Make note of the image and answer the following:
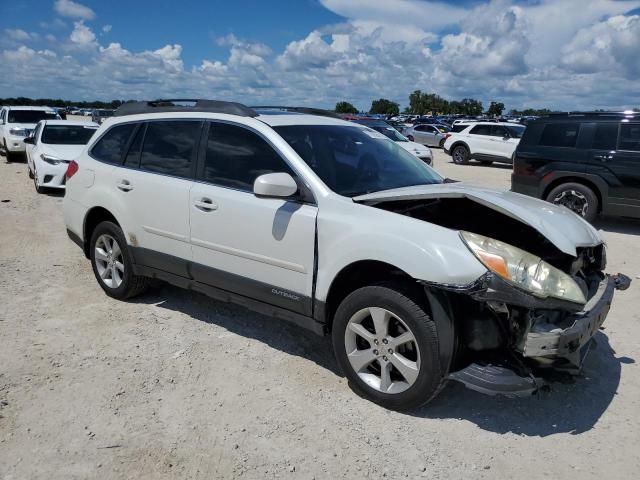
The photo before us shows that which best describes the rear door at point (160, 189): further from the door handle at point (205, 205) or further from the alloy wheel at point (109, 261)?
the alloy wheel at point (109, 261)

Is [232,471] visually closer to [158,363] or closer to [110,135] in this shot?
[158,363]

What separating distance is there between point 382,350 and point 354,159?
151cm

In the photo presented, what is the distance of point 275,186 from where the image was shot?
3.41 metres

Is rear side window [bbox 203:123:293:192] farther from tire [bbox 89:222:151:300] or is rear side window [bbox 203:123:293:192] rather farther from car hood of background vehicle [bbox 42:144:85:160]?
car hood of background vehicle [bbox 42:144:85:160]

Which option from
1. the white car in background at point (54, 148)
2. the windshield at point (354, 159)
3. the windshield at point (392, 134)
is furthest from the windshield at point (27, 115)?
the windshield at point (354, 159)

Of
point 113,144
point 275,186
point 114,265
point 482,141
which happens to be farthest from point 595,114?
point 482,141

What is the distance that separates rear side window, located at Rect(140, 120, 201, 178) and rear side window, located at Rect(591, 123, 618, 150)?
6.91 metres

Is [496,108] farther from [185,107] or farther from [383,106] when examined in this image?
[185,107]

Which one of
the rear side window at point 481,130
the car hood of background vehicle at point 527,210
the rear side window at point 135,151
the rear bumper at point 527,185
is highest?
the rear side window at point 481,130

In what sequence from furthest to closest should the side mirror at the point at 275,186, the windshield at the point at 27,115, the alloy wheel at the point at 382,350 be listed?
1. the windshield at the point at 27,115
2. the side mirror at the point at 275,186
3. the alloy wheel at the point at 382,350

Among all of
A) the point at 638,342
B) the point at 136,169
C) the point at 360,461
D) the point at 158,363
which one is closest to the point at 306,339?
the point at 158,363

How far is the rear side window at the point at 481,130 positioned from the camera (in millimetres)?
20578

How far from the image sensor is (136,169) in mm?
4703

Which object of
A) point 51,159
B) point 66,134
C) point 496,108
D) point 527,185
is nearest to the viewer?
point 527,185
